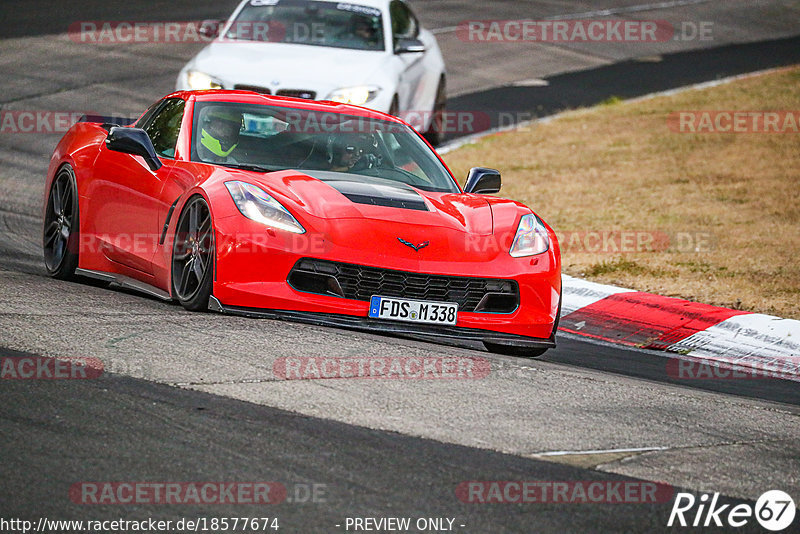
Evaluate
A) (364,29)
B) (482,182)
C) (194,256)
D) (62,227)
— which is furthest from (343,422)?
(364,29)

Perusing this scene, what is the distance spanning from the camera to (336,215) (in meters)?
7.07

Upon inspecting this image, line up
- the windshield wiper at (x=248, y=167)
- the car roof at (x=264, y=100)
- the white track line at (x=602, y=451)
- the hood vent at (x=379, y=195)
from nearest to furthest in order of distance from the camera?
the white track line at (x=602, y=451) → the hood vent at (x=379, y=195) → the windshield wiper at (x=248, y=167) → the car roof at (x=264, y=100)

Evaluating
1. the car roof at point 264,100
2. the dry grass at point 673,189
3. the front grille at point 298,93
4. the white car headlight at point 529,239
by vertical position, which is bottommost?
the dry grass at point 673,189

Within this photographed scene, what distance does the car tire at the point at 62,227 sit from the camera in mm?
8469

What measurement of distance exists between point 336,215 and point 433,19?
1961 cm

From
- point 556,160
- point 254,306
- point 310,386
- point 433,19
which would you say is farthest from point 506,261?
point 433,19

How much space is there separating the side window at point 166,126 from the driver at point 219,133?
0.19 metres

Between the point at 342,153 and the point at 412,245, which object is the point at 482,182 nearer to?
the point at 342,153

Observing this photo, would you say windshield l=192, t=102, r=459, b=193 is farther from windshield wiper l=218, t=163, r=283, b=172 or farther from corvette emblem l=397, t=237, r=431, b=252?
corvette emblem l=397, t=237, r=431, b=252

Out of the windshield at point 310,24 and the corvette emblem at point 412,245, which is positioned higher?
the windshield at point 310,24

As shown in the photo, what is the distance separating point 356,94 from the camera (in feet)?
41.9

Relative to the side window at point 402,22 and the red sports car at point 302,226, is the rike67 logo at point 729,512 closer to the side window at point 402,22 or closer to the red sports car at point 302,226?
the red sports car at point 302,226

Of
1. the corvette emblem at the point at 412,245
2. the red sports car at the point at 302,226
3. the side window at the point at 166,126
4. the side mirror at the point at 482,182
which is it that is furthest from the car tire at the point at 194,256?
the side mirror at the point at 482,182

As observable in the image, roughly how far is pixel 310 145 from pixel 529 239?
5.09ft
